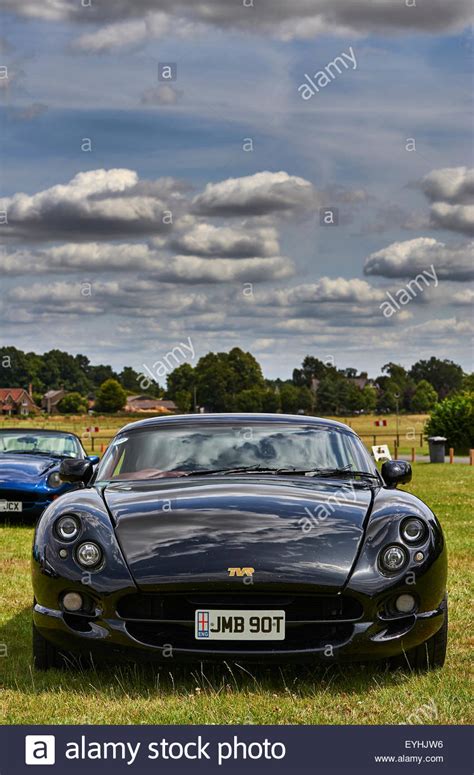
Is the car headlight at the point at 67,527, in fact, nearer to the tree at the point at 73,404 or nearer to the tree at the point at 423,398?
the tree at the point at 423,398

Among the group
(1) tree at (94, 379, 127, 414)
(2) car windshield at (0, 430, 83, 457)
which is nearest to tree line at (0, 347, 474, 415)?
(1) tree at (94, 379, 127, 414)

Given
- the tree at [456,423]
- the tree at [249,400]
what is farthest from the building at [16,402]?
the tree at [456,423]

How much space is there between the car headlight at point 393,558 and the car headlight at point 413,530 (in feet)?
0.30

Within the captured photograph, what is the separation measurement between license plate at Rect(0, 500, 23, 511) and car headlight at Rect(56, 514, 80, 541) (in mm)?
8136

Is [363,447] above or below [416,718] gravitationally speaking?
above

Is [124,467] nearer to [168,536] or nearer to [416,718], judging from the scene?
[168,536]

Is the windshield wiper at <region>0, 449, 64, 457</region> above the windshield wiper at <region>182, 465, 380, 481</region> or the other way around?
the other way around

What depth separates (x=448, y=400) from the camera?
51250 mm

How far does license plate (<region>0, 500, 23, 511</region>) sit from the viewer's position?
13453 millimetres

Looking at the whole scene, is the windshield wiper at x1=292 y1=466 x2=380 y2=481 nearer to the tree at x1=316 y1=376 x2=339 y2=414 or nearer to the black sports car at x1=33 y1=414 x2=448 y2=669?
the black sports car at x1=33 y1=414 x2=448 y2=669

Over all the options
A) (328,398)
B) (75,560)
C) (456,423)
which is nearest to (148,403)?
(328,398)
